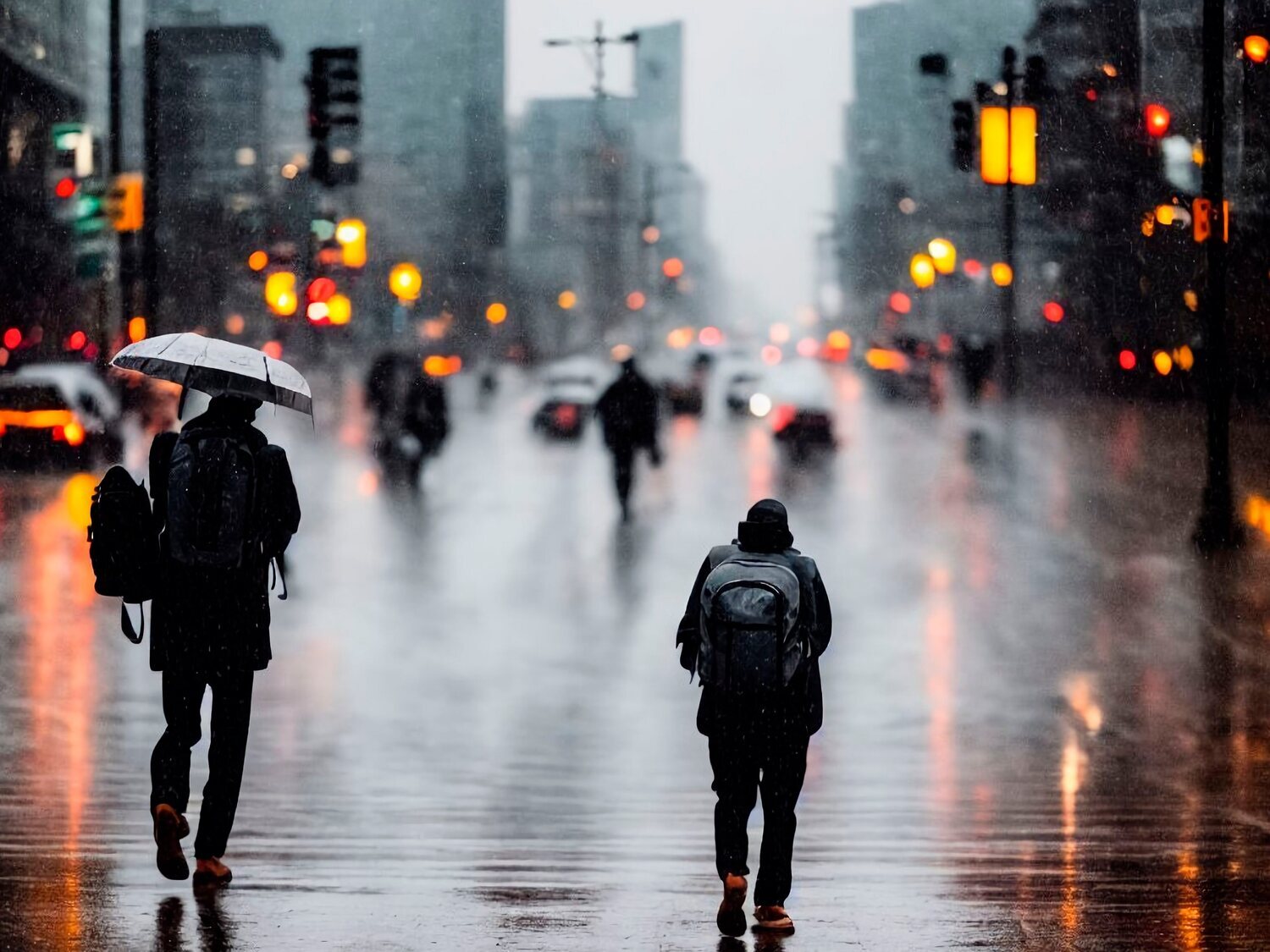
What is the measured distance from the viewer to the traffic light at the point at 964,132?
20.9m

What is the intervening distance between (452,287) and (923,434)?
101 metres

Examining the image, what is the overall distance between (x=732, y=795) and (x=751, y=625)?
681mm

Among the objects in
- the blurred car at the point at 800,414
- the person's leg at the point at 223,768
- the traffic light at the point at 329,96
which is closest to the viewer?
the person's leg at the point at 223,768

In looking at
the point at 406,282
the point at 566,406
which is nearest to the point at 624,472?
the point at 406,282

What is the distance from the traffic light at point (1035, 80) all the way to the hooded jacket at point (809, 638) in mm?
14021

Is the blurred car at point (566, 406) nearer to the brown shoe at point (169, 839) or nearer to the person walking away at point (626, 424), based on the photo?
the person walking away at point (626, 424)

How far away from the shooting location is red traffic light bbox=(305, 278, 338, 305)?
22.2m

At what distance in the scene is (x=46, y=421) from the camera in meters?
30.1

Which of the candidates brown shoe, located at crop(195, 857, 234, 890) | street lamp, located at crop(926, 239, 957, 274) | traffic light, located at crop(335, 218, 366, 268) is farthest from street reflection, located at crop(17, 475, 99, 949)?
street lamp, located at crop(926, 239, 957, 274)

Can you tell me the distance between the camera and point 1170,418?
5044 cm

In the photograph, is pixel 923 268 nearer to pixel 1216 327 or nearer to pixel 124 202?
pixel 124 202

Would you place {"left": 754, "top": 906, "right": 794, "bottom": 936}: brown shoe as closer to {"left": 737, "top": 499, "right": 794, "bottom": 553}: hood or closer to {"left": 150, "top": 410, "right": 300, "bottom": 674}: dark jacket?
{"left": 737, "top": 499, "right": 794, "bottom": 553}: hood

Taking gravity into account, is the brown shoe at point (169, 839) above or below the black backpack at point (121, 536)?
below

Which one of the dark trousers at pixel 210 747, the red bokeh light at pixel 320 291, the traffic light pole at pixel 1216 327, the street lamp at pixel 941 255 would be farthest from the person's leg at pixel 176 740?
the street lamp at pixel 941 255
